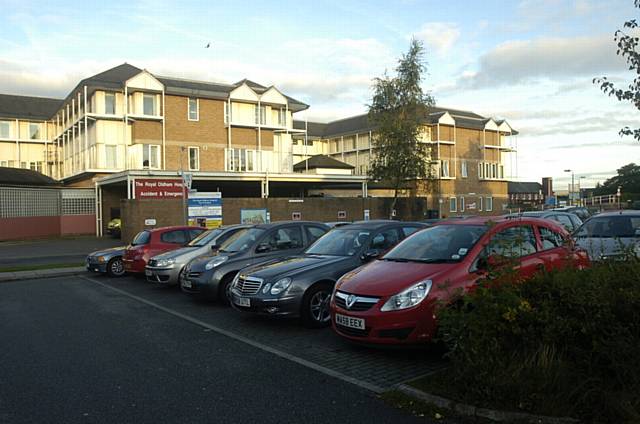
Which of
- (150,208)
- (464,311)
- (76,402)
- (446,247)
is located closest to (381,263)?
(446,247)

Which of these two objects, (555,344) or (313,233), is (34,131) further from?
(555,344)

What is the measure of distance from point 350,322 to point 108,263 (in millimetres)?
12194

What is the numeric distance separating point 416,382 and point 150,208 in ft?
81.1

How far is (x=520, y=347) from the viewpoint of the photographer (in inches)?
185

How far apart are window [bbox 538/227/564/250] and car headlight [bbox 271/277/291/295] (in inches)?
145

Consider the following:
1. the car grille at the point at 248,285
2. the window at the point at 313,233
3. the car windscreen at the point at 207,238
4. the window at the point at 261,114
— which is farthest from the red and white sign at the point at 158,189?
the car grille at the point at 248,285

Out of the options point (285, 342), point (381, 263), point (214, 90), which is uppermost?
point (214, 90)

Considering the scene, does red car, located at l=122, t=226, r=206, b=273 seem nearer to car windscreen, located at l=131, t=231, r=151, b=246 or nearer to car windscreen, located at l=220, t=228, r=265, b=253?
car windscreen, located at l=131, t=231, r=151, b=246

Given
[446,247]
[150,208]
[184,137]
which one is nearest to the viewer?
[446,247]

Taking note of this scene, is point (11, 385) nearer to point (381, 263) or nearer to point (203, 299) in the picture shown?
point (381, 263)

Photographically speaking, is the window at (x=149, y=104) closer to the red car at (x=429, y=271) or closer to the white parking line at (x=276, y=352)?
the white parking line at (x=276, y=352)

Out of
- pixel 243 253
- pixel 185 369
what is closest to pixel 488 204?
pixel 243 253

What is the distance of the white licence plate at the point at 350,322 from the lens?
6117 mm

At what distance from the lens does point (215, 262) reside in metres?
10.6
